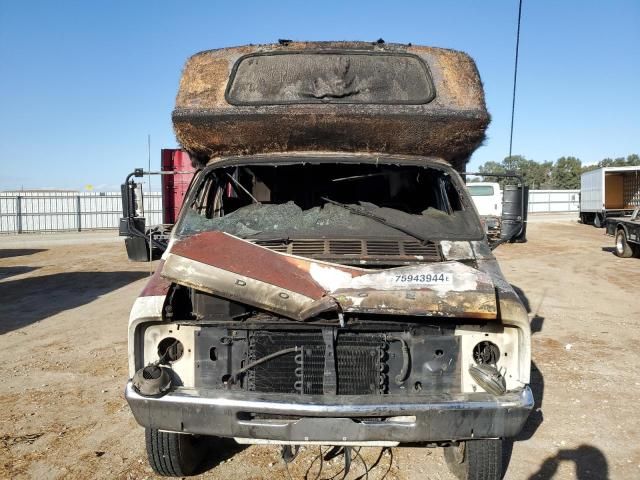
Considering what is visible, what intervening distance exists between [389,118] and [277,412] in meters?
2.21

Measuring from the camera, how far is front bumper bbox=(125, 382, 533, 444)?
2.78 m

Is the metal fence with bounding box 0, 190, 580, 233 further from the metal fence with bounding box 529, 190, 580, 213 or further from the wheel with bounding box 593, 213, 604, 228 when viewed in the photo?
the metal fence with bounding box 529, 190, 580, 213

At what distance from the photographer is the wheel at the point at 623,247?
53.3ft

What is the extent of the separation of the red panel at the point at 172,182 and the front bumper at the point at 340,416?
367 inches

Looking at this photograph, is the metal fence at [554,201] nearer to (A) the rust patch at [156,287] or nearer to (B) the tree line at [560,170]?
(B) the tree line at [560,170]

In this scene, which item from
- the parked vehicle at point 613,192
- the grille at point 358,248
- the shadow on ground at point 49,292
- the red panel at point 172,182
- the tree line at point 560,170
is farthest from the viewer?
the tree line at point 560,170

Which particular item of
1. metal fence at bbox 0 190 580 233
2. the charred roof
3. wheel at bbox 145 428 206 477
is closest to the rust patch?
wheel at bbox 145 428 206 477

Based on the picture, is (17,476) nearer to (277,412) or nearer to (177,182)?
(277,412)

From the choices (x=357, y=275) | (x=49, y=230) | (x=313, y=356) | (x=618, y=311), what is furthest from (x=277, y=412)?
(x=49, y=230)

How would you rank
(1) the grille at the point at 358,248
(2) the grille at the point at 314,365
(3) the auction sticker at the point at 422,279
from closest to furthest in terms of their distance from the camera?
(3) the auction sticker at the point at 422,279 < (2) the grille at the point at 314,365 < (1) the grille at the point at 358,248

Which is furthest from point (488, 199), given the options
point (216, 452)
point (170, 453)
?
point (170, 453)

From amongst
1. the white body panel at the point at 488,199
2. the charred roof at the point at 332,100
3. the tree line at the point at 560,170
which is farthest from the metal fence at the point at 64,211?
the tree line at the point at 560,170

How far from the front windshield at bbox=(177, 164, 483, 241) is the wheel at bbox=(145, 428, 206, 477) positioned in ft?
4.59

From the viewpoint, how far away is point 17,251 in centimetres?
1886
